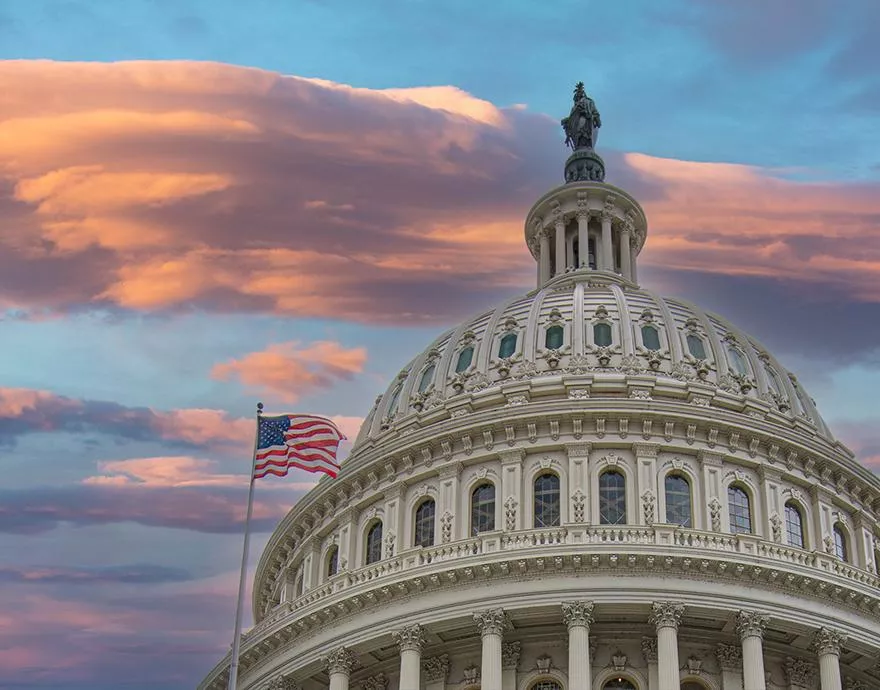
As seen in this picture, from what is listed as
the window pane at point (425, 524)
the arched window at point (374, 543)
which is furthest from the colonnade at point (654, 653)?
the arched window at point (374, 543)

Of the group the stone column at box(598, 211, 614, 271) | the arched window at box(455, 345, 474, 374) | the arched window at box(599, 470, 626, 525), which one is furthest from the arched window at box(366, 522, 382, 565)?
the stone column at box(598, 211, 614, 271)

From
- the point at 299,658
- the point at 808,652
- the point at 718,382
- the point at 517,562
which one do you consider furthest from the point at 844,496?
the point at 299,658

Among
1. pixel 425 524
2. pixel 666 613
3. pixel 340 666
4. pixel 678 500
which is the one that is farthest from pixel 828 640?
pixel 340 666

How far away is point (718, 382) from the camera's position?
7562 cm

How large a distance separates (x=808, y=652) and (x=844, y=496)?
42.6 feet

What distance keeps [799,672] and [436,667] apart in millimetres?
14509

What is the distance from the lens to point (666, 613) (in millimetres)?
58062

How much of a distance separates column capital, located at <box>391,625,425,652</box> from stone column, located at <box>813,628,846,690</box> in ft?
50.8

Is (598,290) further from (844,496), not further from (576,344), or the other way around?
(844,496)

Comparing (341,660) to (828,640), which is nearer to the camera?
(828,640)

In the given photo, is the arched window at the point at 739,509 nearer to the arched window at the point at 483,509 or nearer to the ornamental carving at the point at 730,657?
the ornamental carving at the point at 730,657

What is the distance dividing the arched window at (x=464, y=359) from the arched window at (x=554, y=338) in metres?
4.03

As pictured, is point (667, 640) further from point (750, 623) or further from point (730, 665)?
point (730, 665)

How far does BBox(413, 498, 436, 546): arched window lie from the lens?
6912 cm
